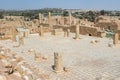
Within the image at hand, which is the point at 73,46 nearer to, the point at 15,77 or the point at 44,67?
the point at 44,67

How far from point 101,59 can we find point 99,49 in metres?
3.22

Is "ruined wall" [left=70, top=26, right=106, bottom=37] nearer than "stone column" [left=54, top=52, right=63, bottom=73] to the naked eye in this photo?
No

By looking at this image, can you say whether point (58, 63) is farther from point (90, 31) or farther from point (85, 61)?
Result: point (90, 31)

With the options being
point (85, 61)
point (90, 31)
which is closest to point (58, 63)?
point (85, 61)

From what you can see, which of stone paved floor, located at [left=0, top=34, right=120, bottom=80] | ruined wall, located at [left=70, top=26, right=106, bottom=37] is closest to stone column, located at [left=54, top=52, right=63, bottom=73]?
stone paved floor, located at [left=0, top=34, right=120, bottom=80]

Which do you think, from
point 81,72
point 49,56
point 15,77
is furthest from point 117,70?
point 15,77

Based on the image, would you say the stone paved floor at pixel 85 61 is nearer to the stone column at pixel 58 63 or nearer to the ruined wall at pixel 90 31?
the stone column at pixel 58 63

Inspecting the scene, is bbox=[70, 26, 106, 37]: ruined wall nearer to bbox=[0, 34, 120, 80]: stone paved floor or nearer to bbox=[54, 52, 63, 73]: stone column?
bbox=[0, 34, 120, 80]: stone paved floor

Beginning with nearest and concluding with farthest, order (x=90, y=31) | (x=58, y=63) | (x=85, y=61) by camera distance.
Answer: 1. (x=58, y=63)
2. (x=85, y=61)
3. (x=90, y=31)

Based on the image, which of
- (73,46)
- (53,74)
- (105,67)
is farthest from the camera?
(73,46)

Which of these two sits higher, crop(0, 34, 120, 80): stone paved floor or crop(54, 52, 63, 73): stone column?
crop(54, 52, 63, 73): stone column

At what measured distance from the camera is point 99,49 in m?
16.4

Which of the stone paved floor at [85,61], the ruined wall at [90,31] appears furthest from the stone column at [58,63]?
the ruined wall at [90,31]

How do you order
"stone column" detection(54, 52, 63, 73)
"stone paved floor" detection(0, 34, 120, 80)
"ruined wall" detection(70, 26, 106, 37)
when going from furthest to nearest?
"ruined wall" detection(70, 26, 106, 37)
"stone column" detection(54, 52, 63, 73)
"stone paved floor" detection(0, 34, 120, 80)
